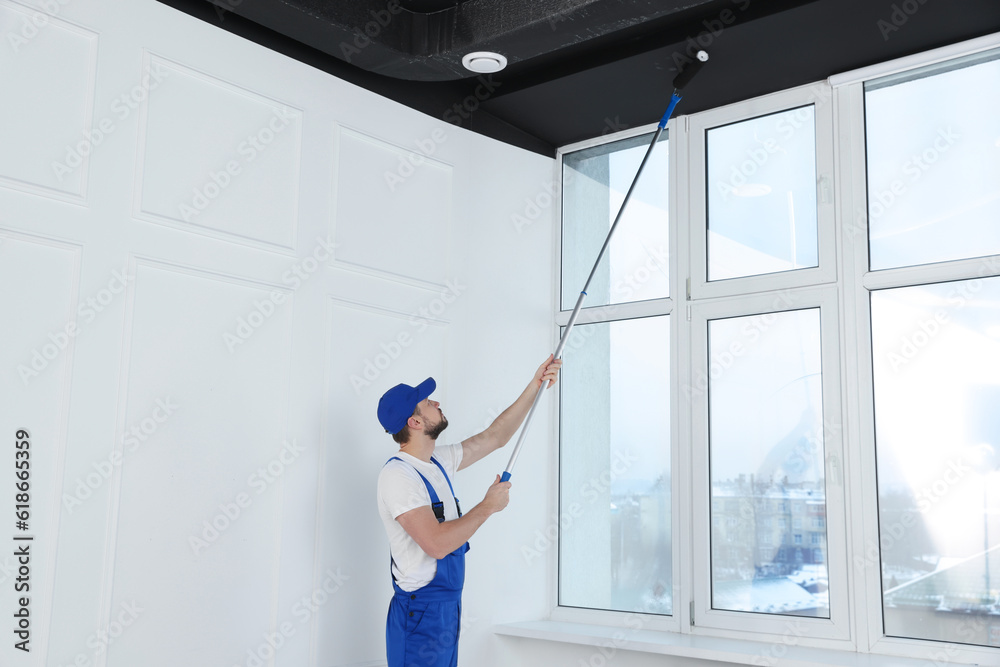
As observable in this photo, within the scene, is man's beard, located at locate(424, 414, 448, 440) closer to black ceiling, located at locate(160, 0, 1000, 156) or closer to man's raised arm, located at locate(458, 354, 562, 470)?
man's raised arm, located at locate(458, 354, 562, 470)

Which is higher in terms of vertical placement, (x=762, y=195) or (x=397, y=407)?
(x=762, y=195)

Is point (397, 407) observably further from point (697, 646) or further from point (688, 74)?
point (688, 74)

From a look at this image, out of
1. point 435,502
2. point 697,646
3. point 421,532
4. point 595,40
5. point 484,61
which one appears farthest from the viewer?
point 595,40

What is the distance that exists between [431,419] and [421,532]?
409 mm

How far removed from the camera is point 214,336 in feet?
8.61

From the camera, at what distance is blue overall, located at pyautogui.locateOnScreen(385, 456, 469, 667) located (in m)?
2.62

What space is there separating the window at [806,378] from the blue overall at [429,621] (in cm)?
100

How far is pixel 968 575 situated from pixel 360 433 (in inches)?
80.1

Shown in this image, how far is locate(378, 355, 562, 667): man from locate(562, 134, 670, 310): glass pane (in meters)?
1.17

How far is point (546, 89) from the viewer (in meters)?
3.45

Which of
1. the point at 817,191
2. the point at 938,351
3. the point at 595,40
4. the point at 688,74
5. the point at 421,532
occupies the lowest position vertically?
the point at 421,532

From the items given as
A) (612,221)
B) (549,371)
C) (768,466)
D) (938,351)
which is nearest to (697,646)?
(768,466)

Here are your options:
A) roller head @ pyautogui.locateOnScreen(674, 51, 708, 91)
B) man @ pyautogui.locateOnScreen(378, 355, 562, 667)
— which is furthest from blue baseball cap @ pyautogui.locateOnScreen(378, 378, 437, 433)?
roller head @ pyautogui.locateOnScreen(674, 51, 708, 91)

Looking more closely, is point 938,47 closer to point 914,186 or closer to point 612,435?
point 914,186
